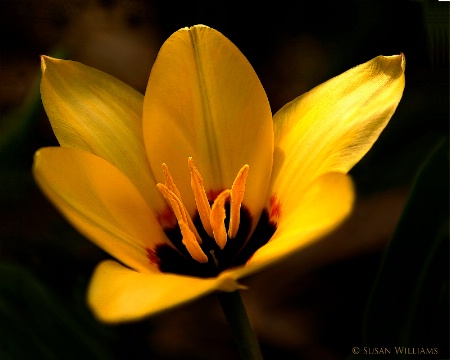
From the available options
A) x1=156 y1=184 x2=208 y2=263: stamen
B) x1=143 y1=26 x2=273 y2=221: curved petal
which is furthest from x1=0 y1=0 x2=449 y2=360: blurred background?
x1=156 y1=184 x2=208 y2=263: stamen

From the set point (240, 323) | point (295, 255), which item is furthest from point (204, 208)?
point (295, 255)

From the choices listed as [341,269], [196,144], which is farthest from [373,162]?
[196,144]

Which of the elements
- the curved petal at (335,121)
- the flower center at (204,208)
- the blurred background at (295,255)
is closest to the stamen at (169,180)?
the flower center at (204,208)

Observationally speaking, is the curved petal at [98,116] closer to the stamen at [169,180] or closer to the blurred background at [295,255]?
the stamen at [169,180]

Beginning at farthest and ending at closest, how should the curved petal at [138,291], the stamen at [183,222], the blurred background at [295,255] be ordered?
1. the blurred background at [295,255]
2. the stamen at [183,222]
3. the curved petal at [138,291]

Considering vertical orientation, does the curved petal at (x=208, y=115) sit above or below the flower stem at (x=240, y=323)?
above

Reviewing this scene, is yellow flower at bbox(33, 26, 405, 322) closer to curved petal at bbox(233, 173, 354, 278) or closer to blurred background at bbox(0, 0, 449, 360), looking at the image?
curved petal at bbox(233, 173, 354, 278)

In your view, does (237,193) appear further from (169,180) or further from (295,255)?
(295,255)

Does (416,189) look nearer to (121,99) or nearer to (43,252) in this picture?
(121,99)
